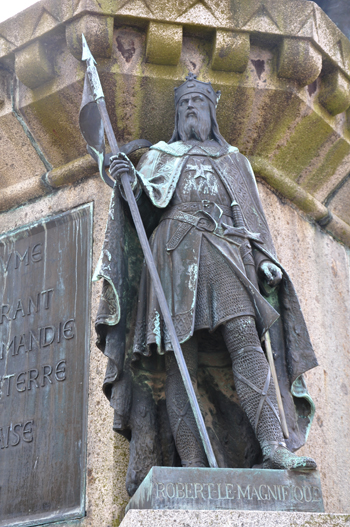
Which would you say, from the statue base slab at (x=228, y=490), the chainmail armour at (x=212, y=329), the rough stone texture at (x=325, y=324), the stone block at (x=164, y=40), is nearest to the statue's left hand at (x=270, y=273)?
the chainmail armour at (x=212, y=329)

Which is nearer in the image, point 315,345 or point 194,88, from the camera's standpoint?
point 194,88

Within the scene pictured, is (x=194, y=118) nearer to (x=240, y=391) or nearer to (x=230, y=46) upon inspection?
(x=230, y=46)

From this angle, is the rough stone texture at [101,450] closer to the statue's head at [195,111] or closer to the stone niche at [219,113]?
the stone niche at [219,113]

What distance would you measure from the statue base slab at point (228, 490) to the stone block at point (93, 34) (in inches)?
118

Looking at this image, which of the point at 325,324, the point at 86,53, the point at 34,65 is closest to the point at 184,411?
the point at 325,324

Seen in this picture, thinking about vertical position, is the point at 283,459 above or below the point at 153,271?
below

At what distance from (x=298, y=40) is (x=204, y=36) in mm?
657

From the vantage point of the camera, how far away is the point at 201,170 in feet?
16.3

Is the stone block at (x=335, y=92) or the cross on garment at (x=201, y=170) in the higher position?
the stone block at (x=335, y=92)

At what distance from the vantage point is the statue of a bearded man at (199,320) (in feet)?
14.5

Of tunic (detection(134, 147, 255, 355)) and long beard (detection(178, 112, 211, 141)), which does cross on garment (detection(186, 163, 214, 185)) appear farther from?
long beard (detection(178, 112, 211, 141))

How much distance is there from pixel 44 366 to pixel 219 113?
2155 millimetres

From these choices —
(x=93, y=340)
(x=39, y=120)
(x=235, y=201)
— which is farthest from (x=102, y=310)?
(x=39, y=120)

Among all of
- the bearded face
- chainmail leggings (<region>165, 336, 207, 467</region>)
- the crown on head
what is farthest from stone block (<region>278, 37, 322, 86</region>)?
chainmail leggings (<region>165, 336, 207, 467</region>)
